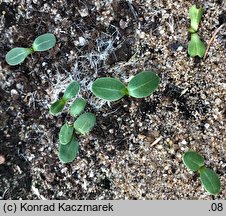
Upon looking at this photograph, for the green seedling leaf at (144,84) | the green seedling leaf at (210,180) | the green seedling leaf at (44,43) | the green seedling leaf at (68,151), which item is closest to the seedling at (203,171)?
the green seedling leaf at (210,180)

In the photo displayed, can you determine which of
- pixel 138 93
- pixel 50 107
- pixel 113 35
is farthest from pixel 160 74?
pixel 50 107

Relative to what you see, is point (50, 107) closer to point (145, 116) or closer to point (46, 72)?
point (46, 72)

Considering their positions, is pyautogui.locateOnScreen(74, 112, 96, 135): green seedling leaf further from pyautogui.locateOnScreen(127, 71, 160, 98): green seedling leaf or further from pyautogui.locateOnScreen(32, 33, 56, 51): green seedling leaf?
pyautogui.locateOnScreen(32, 33, 56, 51): green seedling leaf

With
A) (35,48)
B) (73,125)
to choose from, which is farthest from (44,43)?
(73,125)

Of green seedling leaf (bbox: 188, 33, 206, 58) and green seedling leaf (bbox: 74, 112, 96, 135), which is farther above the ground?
green seedling leaf (bbox: 188, 33, 206, 58)

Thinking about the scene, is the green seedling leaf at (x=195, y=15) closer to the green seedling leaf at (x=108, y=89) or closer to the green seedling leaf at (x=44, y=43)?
the green seedling leaf at (x=108, y=89)

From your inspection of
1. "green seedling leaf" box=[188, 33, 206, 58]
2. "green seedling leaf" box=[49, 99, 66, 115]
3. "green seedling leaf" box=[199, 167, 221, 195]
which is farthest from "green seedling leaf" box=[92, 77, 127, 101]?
"green seedling leaf" box=[199, 167, 221, 195]
